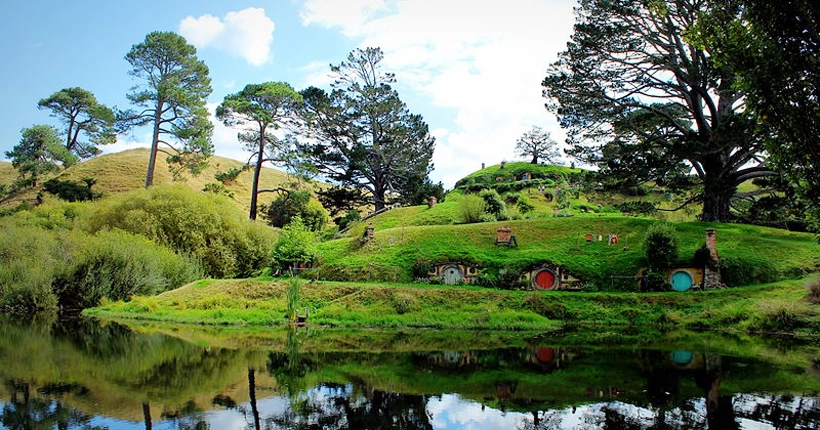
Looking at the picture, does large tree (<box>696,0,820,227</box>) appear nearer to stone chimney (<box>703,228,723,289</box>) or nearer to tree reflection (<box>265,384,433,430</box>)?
tree reflection (<box>265,384,433,430</box>)

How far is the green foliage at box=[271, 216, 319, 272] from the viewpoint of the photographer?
3547 centimetres

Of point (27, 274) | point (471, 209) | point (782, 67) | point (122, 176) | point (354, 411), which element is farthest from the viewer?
point (122, 176)

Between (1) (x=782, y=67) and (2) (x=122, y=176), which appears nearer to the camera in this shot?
(1) (x=782, y=67)

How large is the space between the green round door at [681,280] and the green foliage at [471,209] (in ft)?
53.7

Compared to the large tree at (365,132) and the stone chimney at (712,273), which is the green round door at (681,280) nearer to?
the stone chimney at (712,273)

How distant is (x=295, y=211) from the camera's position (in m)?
58.3

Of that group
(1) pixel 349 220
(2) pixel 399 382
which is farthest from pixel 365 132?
(2) pixel 399 382

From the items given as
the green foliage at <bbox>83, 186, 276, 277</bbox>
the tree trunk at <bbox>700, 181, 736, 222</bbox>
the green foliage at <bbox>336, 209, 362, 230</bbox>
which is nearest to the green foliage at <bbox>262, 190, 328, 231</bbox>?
the green foliage at <bbox>336, 209, 362, 230</bbox>

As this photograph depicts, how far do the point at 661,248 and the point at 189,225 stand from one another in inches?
1216

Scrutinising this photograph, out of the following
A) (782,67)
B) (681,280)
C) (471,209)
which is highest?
(782,67)

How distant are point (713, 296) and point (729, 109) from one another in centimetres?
1611

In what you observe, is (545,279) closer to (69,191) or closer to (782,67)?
(782,67)

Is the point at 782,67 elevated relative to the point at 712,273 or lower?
elevated

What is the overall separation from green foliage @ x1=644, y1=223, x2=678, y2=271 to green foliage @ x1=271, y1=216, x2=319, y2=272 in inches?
805
